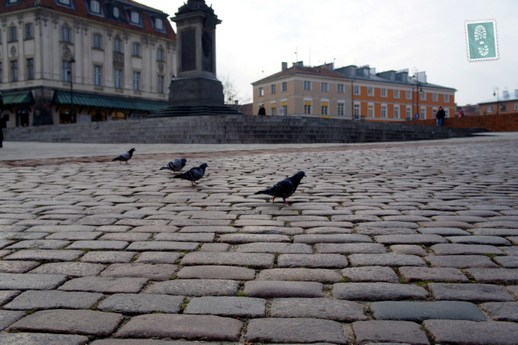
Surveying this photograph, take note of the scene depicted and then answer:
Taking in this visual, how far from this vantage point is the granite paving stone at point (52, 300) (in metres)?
2.34

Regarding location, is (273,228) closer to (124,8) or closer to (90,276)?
(90,276)

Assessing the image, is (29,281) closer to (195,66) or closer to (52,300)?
(52,300)

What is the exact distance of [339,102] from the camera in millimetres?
76438

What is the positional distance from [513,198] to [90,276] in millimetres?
4828

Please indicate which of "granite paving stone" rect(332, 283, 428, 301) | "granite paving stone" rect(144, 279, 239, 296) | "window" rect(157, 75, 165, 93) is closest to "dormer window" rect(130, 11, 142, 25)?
"window" rect(157, 75, 165, 93)

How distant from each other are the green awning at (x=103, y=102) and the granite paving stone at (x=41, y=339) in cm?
4590

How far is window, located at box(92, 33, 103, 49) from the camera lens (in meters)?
51.1

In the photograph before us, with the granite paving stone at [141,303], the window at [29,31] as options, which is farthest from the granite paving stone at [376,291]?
the window at [29,31]

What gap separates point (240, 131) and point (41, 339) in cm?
2205

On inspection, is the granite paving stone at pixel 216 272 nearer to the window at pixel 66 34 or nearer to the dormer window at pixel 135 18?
the window at pixel 66 34

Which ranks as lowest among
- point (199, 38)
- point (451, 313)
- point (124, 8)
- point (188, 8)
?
point (451, 313)

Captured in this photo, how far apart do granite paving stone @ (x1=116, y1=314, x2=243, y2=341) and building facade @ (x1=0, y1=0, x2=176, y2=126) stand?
43.9 metres

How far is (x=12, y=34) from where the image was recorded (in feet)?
156

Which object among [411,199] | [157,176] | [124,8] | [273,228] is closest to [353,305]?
[273,228]
